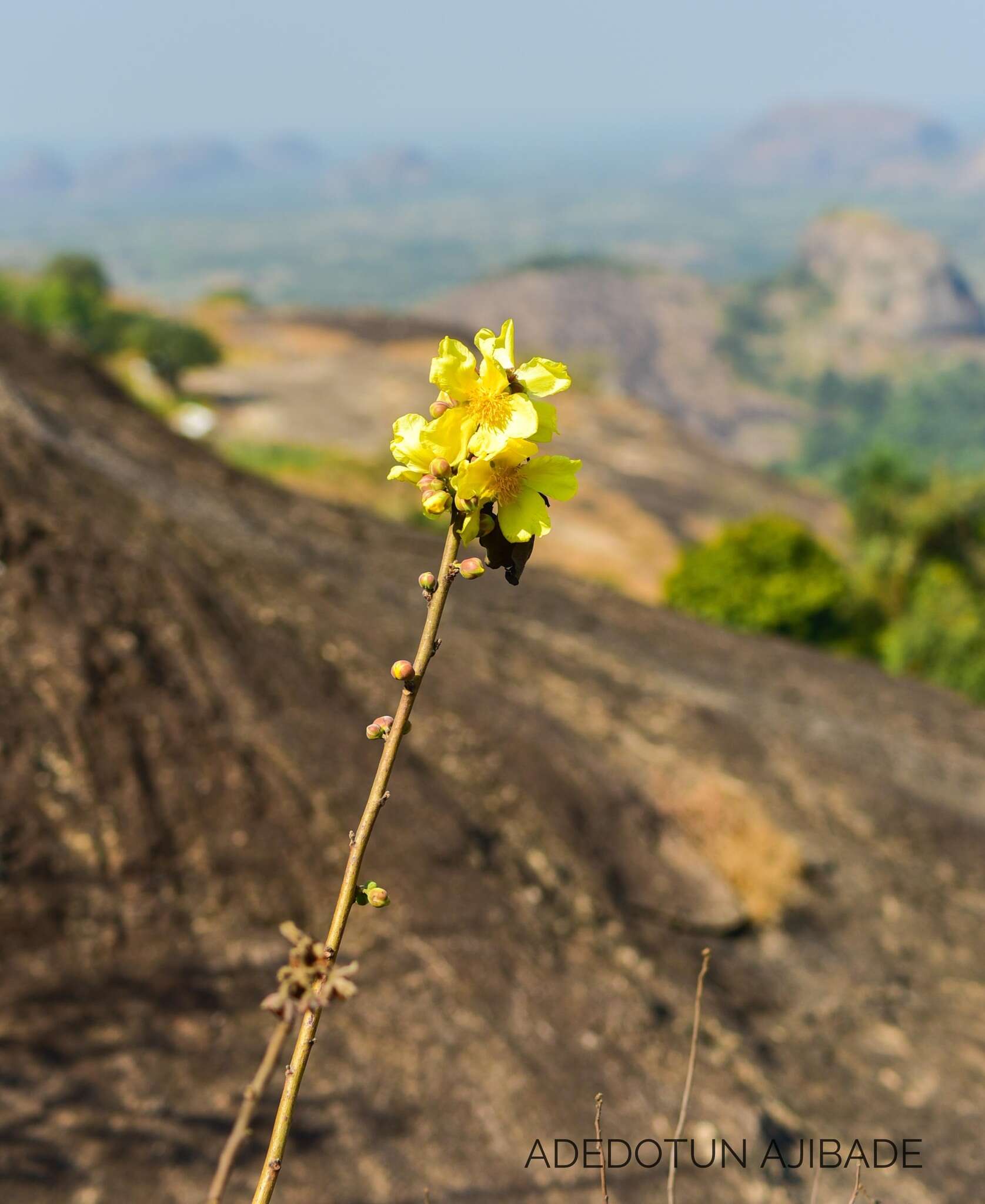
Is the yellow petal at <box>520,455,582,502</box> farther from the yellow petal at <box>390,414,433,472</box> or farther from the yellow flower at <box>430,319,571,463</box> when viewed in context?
the yellow petal at <box>390,414,433,472</box>

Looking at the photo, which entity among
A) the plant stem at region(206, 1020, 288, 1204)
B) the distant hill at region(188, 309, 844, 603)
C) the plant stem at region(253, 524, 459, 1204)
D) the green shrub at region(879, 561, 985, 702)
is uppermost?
the distant hill at region(188, 309, 844, 603)

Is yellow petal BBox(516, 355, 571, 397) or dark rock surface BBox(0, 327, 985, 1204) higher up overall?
dark rock surface BBox(0, 327, 985, 1204)

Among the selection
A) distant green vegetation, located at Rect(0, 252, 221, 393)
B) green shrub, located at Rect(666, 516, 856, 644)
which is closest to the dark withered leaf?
green shrub, located at Rect(666, 516, 856, 644)

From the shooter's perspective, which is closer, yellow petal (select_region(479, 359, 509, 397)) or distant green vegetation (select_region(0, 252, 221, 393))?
yellow petal (select_region(479, 359, 509, 397))

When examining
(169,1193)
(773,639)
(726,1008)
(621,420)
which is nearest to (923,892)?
(726,1008)

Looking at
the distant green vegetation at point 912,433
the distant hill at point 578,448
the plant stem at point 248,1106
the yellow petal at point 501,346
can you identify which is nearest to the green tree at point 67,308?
the distant hill at point 578,448

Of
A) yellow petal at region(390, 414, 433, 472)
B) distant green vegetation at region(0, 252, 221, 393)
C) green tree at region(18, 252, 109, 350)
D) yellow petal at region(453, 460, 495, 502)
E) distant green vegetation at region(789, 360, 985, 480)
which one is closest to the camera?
yellow petal at region(453, 460, 495, 502)

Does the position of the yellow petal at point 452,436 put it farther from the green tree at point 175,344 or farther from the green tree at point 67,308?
the green tree at point 67,308

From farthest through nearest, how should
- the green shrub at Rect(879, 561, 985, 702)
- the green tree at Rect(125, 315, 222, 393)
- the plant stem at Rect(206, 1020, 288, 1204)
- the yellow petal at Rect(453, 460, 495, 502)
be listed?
the green tree at Rect(125, 315, 222, 393) < the green shrub at Rect(879, 561, 985, 702) < the yellow petal at Rect(453, 460, 495, 502) < the plant stem at Rect(206, 1020, 288, 1204)

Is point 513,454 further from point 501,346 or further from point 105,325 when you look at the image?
point 105,325
